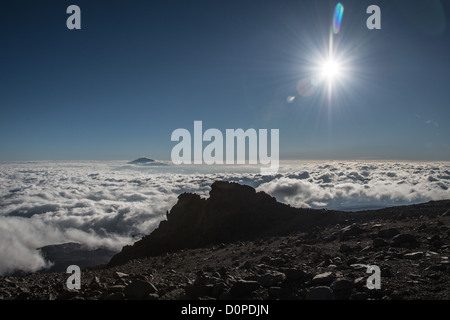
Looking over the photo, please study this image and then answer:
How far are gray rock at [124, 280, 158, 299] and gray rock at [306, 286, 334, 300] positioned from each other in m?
5.07

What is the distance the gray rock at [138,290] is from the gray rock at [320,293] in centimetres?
507

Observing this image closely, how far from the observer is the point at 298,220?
26844 mm

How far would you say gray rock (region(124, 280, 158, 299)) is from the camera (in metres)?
8.49

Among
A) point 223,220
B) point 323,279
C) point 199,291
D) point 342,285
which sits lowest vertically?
point 223,220

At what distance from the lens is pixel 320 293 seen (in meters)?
7.67

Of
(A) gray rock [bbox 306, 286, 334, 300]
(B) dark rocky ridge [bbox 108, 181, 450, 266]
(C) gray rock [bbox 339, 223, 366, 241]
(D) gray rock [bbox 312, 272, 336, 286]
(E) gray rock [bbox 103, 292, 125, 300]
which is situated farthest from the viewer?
(B) dark rocky ridge [bbox 108, 181, 450, 266]

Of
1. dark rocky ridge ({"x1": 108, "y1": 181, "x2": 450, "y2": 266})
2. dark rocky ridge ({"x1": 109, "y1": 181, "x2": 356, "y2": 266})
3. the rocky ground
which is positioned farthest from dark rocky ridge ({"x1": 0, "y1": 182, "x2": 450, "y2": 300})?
dark rocky ridge ({"x1": 109, "y1": 181, "x2": 356, "y2": 266})

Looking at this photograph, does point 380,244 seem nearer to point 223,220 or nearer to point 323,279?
point 323,279

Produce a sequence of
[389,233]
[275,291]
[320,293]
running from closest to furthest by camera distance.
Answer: [320,293], [275,291], [389,233]

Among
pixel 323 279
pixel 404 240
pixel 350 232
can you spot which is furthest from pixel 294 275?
pixel 350 232

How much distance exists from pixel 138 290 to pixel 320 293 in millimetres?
5811

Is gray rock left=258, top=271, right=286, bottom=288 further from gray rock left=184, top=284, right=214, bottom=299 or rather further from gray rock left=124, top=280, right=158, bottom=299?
gray rock left=124, top=280, right=158, bottom=299
